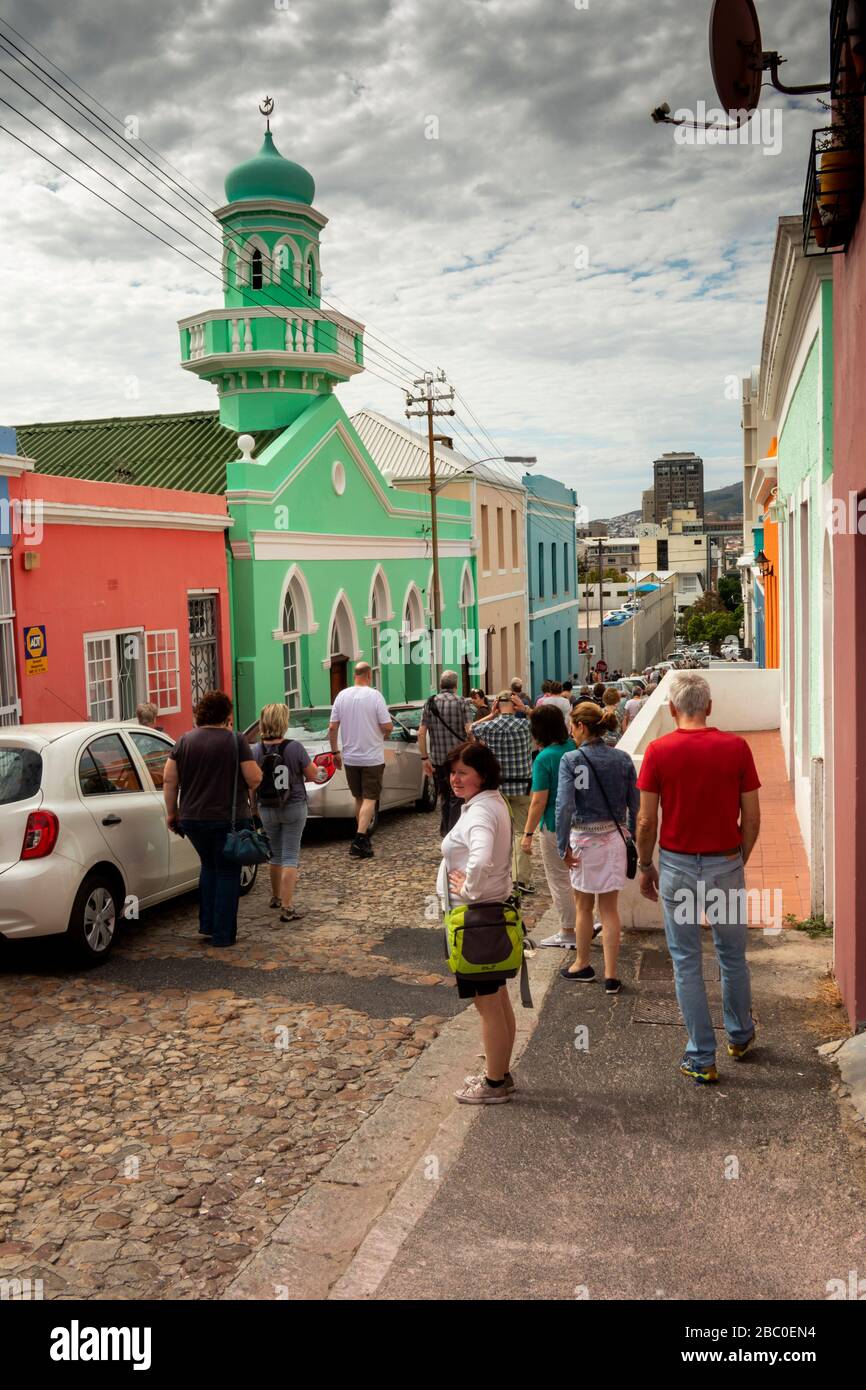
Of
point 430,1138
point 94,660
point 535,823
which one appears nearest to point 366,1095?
point 430,1138

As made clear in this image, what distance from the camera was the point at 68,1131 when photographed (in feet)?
16.4

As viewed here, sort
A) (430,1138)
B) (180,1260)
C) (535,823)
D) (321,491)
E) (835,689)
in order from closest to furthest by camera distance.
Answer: (180,1260), (430,1138), (835,689), (535,823), (321,491)

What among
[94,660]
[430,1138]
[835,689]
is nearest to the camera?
[430,1138]

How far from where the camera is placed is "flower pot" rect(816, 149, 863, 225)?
4.92 metres

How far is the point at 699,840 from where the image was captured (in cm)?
521

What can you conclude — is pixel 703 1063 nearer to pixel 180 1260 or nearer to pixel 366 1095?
pixel 366 1095

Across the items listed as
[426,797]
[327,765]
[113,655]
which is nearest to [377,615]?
[113,655]

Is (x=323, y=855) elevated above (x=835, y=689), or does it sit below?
below

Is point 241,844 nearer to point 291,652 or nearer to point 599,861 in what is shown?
point 599,861

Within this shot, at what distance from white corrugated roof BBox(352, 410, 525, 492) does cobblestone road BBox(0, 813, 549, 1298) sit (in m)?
25.5

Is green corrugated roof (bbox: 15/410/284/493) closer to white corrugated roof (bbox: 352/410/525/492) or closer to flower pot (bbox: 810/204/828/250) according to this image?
white corrugated roof (bbox: 352/410/525/492)

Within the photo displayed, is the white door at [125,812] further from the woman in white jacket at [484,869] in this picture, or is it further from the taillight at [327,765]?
the taillight at [327,765]

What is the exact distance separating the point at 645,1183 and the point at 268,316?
19.7 metres
